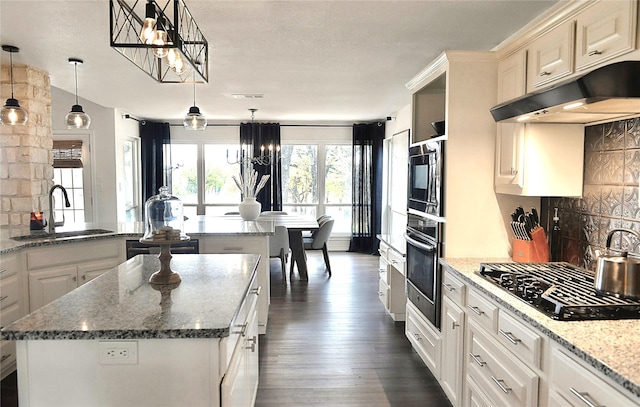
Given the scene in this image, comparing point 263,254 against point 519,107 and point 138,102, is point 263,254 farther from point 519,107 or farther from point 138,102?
point 138,102

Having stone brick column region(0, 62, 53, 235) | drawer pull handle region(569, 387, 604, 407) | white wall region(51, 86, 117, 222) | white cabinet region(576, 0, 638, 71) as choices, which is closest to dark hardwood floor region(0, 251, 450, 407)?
drawer pull handle region(569, 387, 604, 407)

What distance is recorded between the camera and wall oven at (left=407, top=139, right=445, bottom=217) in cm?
269

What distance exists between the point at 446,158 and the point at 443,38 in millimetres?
965

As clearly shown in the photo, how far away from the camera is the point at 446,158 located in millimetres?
2645

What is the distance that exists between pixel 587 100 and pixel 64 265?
350 cm

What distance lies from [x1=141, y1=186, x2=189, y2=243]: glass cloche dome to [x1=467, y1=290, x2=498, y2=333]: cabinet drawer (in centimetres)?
144

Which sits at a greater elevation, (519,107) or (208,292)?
(519,107)

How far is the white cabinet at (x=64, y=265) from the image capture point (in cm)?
305

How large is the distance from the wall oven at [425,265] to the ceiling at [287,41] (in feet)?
4.24

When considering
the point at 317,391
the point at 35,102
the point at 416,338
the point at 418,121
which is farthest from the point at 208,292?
the point at 35,102

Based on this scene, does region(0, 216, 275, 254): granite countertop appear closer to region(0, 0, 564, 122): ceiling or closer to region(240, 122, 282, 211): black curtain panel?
region(0, 0, 564, 122): ceiling

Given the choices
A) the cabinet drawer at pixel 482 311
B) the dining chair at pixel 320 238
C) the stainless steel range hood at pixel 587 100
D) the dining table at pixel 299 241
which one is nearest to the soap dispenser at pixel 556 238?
the stainless steel range hood at pixel 587 100

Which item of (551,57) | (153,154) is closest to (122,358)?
(551,57)

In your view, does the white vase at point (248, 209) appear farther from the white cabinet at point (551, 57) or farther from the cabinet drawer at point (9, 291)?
the white cabinet at point (551, 57)
